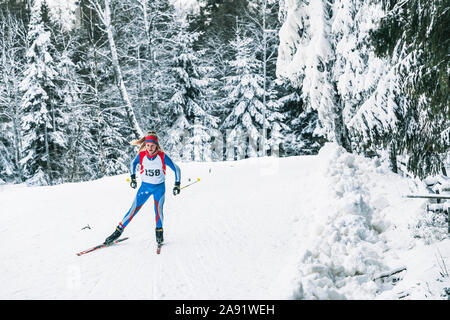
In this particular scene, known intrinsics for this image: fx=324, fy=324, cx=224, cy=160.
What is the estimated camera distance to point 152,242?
229 inches

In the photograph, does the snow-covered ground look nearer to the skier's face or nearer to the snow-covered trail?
the snow-covered trail

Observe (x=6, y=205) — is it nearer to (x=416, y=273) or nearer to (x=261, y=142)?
(x=416, y=273)

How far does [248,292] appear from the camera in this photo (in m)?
3.96

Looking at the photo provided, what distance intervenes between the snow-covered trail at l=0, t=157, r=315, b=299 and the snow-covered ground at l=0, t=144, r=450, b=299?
23 mm

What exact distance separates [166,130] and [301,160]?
13.6 metres

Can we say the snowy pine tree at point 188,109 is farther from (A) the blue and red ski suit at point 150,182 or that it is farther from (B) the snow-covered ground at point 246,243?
(A) the blue and red ski suit at point 150,182

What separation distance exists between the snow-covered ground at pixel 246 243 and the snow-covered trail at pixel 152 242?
0.08 ft

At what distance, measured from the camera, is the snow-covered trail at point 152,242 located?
4148 mm

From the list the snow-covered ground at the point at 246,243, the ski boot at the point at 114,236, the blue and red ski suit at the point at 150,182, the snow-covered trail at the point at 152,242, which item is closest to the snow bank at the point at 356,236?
the snow-covered ground at the point at 246,243

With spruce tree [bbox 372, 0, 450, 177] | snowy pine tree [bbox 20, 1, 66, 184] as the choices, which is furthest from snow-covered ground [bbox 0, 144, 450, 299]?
snowy pine tree [bbox 20, 1, 66, 184]

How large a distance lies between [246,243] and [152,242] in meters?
1.68

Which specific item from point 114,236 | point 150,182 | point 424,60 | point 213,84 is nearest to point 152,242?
point 114,236

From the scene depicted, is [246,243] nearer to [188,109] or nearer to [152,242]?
[152,242]

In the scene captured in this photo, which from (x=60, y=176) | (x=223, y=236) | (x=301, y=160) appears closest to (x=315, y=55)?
(x=301, y=160)
